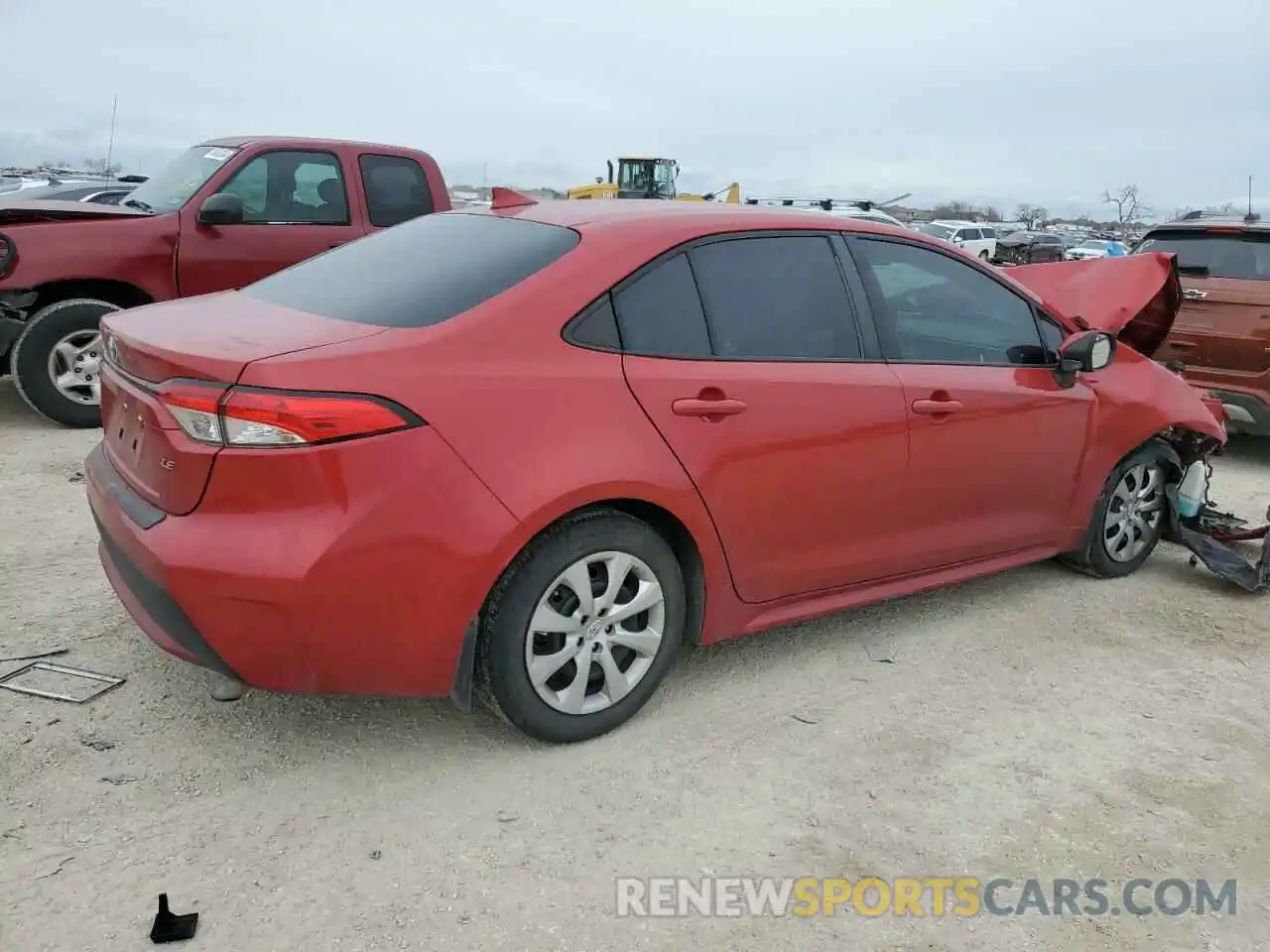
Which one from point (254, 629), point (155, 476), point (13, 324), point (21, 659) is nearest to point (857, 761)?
point (254, 629)

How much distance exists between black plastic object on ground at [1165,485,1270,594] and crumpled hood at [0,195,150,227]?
6.31 m

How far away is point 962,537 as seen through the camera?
4.07m

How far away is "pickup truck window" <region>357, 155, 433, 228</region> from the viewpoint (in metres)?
7.62

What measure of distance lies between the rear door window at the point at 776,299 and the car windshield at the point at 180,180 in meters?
5.00

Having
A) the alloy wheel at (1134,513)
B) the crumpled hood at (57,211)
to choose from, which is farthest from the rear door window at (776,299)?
the crumpled hood at (57,211)

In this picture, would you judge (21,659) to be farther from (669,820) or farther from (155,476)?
(669,820)

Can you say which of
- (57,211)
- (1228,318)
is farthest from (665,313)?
(1228,318)

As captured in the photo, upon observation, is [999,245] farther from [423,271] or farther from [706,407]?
[423,271]

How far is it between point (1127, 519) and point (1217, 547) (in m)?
0.51

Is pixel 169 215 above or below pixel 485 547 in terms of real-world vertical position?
above

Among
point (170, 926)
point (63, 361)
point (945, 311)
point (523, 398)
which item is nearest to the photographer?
point (170, 926)

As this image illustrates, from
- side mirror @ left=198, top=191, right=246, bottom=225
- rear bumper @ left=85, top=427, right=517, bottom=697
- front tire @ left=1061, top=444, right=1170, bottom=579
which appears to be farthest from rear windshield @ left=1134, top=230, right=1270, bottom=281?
rear bumper @ left=85, top=427, right=517, bottom=697

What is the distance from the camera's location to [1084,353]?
4.26 metres

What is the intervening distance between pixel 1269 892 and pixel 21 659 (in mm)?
3743
